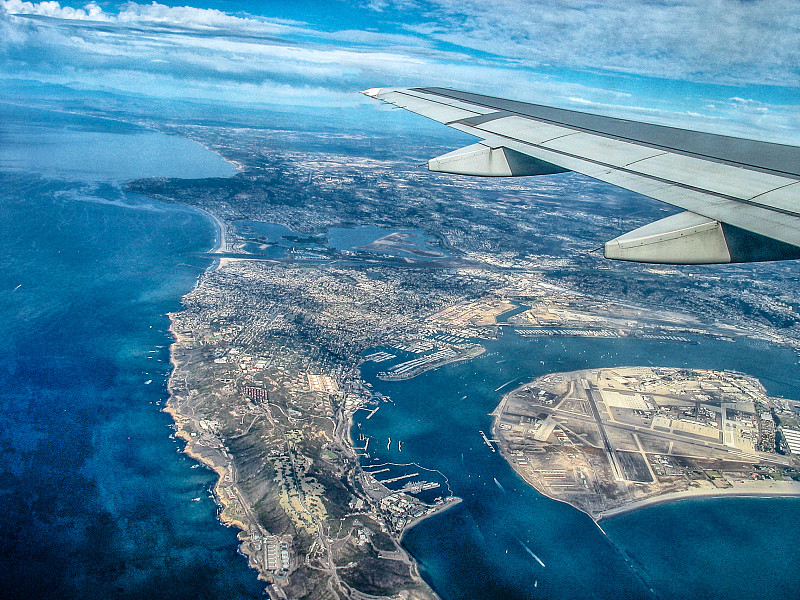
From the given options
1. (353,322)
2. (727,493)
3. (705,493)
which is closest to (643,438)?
(705,493)

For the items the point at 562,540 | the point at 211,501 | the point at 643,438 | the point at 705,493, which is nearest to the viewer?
the point at 562,540

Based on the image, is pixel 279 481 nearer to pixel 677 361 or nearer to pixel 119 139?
pixel 677 361

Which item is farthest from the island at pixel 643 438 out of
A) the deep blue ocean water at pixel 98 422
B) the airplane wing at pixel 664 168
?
the airplane wing at pixel 664 168

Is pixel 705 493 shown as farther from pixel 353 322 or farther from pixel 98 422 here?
pixel 98 422

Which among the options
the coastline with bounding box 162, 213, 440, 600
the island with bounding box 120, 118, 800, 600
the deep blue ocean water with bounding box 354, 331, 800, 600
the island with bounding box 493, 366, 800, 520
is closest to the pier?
the deep blue ocean water with bounding box 354, 331, 800, 600

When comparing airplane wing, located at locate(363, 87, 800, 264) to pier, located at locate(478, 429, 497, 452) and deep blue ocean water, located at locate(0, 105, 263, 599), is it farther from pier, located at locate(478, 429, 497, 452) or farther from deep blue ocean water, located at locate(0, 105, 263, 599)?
deep blue ocean water, located at locate(0, 105, 263, 599)

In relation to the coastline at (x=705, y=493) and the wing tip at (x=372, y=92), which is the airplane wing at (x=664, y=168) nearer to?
the wing tip at (x=372, y=92)
